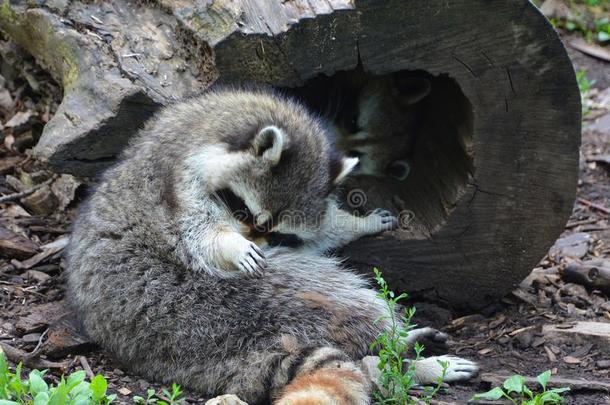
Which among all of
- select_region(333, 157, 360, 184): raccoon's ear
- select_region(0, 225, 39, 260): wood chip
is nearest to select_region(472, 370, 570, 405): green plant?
select_region(333, 157, 360, 184): raccoon's ear

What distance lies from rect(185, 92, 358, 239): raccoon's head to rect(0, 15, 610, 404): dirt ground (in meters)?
1.03

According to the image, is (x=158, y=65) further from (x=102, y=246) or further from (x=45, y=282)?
(x=45, y=282)

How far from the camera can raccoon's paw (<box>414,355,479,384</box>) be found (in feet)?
13.8

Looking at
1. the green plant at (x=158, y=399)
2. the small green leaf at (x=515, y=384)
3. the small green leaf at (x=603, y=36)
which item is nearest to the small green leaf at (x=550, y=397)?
the small green leaf at (x=515, y=384)

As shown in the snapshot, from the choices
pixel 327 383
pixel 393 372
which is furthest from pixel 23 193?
pixel 393 372

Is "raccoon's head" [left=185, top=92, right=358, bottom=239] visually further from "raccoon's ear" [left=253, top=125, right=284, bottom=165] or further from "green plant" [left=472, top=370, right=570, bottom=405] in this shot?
"green plant" [left=472, top=370, right=570, bottom=405]

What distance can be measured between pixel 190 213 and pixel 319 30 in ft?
3.78

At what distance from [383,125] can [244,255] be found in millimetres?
2379

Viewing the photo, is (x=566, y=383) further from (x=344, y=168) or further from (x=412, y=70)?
(x=412, y=70)

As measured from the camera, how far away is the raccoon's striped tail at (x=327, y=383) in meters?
3.60

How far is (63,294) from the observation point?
512 cm

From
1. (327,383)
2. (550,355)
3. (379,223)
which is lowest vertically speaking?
(550,355)

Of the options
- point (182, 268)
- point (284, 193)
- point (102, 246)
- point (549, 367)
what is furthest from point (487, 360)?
point (102, 246)

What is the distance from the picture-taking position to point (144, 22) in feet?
16.1
